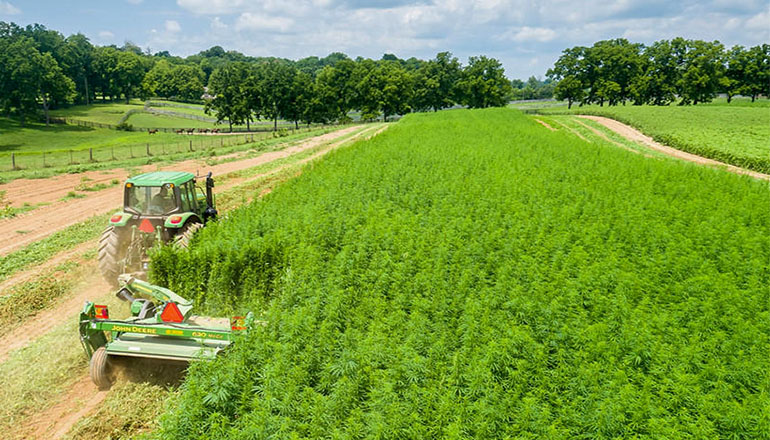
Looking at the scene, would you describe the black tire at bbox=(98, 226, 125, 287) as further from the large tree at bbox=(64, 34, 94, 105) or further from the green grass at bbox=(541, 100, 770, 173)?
the large tree at bbox=(64, 34, 94, 105)

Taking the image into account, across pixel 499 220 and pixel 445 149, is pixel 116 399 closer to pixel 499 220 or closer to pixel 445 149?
pixel 499 220

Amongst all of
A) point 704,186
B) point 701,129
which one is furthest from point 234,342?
point 701,129

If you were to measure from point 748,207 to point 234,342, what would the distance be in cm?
1485

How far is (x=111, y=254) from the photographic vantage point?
1028cm

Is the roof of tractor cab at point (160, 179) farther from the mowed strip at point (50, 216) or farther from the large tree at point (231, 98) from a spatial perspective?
the large tree at point (231, 98)

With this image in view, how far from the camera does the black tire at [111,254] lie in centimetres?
1029

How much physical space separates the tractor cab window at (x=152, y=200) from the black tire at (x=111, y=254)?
713 mm

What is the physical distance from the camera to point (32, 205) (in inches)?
747

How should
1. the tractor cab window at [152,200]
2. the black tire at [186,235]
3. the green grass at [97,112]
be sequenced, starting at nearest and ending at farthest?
the black tire at [186,235], the tractor cab window at [152,200], the green grass at [97,112]

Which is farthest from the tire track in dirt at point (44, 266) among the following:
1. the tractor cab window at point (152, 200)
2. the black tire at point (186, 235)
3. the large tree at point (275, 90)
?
the large tree at point (275, 90)

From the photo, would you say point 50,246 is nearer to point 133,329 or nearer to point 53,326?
point 53,326

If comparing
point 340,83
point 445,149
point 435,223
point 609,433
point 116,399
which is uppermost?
point 340,83

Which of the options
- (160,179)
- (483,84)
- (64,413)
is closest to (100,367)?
(64,413)

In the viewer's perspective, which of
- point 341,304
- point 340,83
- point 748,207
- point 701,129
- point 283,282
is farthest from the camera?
point 340,83
